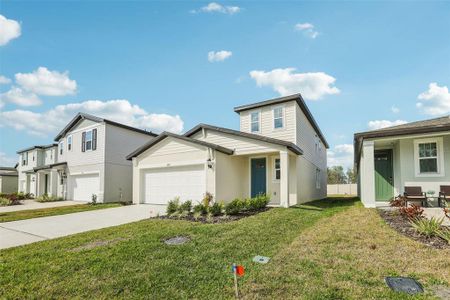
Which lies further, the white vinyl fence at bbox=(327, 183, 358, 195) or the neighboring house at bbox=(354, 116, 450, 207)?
the white vinyl fence at bbox=(327, 183, 358, 195)

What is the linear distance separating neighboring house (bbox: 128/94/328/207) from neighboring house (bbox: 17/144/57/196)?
16.7 metres

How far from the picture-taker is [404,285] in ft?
12.6

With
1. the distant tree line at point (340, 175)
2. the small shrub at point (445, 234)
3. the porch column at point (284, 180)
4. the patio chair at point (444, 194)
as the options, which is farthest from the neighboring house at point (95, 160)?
the distant tree line at point (340, 175)

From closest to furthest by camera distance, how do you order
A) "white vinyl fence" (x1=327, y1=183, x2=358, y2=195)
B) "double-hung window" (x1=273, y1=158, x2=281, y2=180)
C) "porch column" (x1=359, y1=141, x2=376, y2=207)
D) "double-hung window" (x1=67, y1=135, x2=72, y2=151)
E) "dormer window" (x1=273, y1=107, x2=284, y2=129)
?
"porch column" (x1=359, y1=141, x2=376, y2=207) < "double-hung window" (x1=273, y1=158, x2=281, y2=180) < "dormer window" (x1=273, y1=107, x2=284, y2=129) < "double-hung window" (x1=67, y1=135, x2=72, y2=151) < "white vinyl fence" (x1=327, y1=183, x2=358, y2=195)

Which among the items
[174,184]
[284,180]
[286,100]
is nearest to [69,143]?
[174,184]

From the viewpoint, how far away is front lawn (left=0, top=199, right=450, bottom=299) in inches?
153

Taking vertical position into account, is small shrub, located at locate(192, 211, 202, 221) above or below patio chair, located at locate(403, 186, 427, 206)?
below

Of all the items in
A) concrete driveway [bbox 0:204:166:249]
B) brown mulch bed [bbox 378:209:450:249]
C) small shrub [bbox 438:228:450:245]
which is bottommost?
concrete driveway [bbox 0:204:166:249]

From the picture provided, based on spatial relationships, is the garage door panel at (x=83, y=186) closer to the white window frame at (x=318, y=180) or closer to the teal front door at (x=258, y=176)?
the teal front door at (x=258, y=176)

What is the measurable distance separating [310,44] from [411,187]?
7478mm

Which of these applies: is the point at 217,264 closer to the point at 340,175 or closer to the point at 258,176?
the point at 258,176

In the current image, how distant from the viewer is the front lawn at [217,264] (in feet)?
12.8

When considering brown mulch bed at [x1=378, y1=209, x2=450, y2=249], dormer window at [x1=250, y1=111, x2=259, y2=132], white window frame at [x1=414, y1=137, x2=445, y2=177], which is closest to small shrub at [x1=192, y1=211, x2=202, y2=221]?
brown mulch bed at [x1=378, y1=209, x2=450, y2=249]

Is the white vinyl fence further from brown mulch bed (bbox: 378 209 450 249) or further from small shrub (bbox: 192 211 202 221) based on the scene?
small shrub (bbox: 192 211 202 221)
